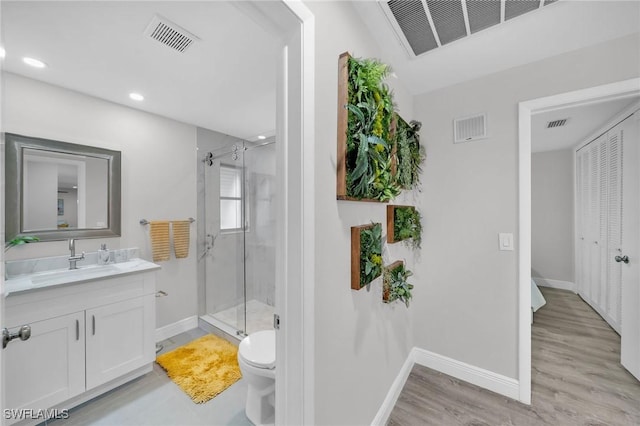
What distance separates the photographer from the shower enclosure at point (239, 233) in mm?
3041

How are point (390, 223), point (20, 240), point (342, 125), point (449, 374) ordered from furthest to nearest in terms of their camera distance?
1. point (449, 374)
2. point (20, 240)
3. point (390, 223)
4. point (342, 125)

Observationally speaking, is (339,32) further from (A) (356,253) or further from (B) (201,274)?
(B) (201,274)

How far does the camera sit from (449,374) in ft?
6.92

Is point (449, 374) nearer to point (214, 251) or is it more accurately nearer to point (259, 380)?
point (259, 380)

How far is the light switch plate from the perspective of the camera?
1881 mm

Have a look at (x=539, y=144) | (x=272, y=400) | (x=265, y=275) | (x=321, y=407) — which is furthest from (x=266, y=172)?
(x=539, y=144)

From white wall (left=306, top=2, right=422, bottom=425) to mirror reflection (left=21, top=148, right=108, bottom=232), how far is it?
231 centimetres

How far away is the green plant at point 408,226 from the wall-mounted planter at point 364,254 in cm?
36

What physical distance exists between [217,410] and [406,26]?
2700 millimetres

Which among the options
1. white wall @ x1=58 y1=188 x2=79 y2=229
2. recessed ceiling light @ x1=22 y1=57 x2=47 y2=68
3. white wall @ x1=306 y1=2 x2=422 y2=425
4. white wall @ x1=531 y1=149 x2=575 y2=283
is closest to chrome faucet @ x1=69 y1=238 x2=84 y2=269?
white wall @ x1=58 y1=188 x2=79 y2=229

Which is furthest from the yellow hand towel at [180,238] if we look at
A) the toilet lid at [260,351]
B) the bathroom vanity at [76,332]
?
the toilet lid at [260,351]

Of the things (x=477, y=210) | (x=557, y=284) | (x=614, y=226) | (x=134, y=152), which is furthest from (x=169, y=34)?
(x=557, y=284)

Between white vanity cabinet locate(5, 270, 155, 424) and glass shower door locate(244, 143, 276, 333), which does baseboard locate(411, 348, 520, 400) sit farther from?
white vanity cabinet locate(5, 270, 155, 424)

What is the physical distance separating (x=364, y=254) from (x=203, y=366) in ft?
6.15
